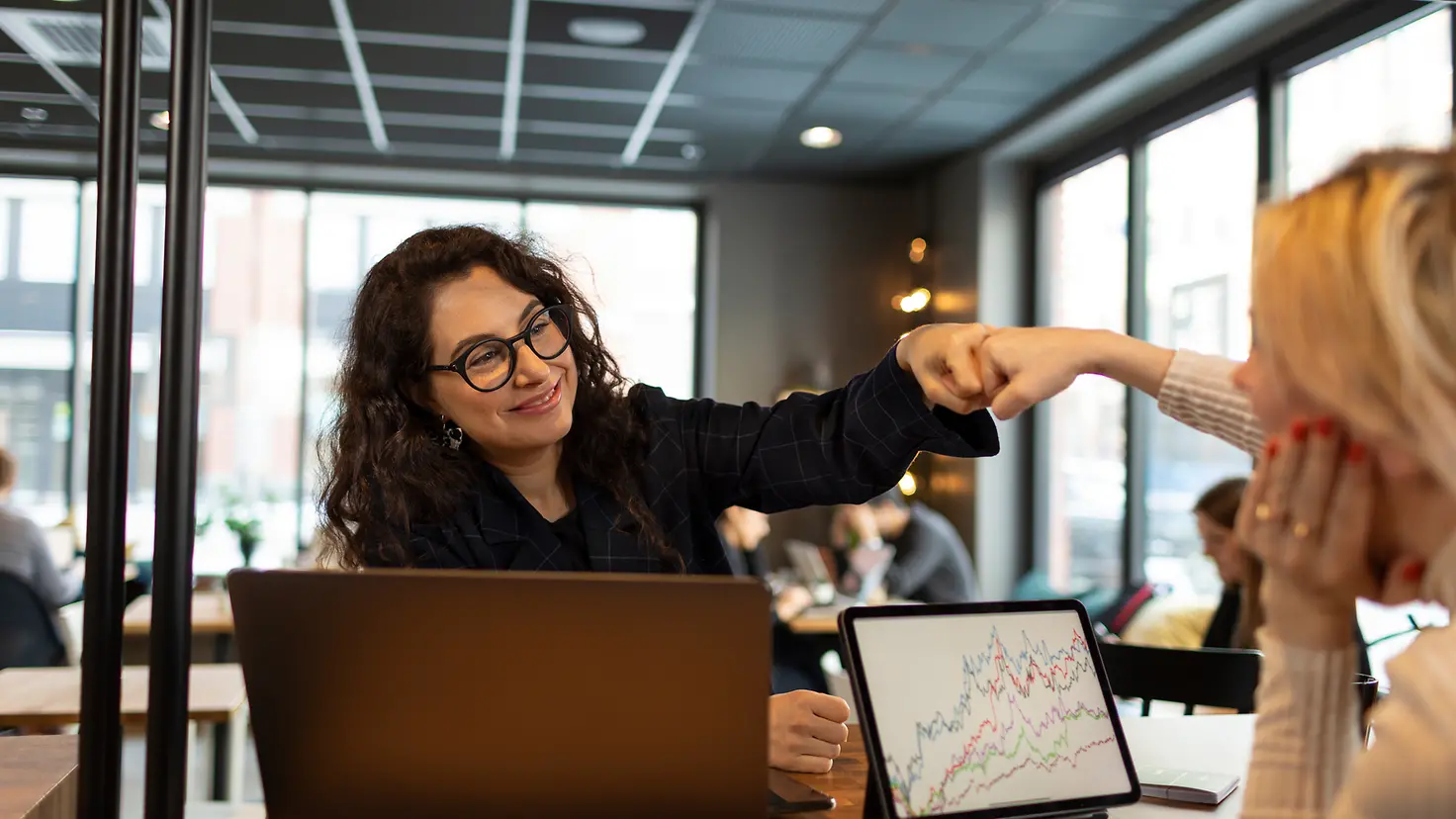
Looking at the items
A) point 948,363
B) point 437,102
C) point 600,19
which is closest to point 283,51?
point 437,102

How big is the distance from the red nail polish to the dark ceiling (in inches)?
147

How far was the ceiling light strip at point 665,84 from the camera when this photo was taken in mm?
4391

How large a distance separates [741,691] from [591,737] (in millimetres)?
106

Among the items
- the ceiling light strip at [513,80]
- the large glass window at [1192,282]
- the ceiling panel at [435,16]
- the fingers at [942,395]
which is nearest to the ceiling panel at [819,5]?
the ceiling light strip at [513,80]

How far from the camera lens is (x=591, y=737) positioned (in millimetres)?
795

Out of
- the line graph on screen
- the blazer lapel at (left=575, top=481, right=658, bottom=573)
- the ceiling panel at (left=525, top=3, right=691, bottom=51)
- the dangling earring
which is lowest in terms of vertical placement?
the line graph on screen

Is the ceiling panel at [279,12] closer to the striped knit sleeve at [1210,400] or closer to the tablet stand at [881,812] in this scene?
the striped knit sleeve at [1210,400]

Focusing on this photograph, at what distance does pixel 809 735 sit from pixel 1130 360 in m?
0.48

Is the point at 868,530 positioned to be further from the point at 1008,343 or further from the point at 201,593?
the point at 1008,343

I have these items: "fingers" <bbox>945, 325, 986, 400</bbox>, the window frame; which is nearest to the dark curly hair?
"fingers" <bbox>945, 325, 986, 400</bbox>

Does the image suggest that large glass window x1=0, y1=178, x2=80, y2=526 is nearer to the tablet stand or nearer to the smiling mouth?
the smiling mouth

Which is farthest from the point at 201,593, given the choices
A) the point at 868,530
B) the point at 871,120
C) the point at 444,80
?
the point at 871,120

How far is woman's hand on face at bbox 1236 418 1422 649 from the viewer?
783mm

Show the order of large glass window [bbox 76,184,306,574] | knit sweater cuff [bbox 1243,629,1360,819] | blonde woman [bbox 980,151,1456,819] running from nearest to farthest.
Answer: blonde woman [bbox 980,151,1456,819] → knit sweater cuff [bbox 1243,629,1360,819] → large glass window [bbox 76,184,306,574]
